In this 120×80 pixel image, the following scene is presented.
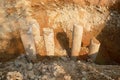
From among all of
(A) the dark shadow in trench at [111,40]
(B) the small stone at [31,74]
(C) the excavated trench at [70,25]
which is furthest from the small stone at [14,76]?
(A) the dark shadow in trench at [111,40]

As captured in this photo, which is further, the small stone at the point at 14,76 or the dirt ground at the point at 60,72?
the dirt ground at the point at 60,72

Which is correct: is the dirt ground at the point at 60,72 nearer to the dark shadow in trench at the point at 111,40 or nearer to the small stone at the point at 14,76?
the small stone at the point at 14,76

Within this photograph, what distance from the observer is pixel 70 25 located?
7.12m

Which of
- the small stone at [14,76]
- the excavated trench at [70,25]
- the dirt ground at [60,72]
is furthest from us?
the excavated trench at [70,25]

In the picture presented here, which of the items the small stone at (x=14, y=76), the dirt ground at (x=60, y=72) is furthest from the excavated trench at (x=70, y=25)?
the small stone at (x=14, y=76)

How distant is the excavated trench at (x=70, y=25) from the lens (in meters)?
6.55

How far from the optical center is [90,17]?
271 inches

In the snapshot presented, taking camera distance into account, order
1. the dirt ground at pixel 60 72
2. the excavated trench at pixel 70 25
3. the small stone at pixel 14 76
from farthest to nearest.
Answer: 1. the excavated trench at pixel 70 25
2. the dirt ground at pixel 60 72
3. the small stone at pixel 14 76

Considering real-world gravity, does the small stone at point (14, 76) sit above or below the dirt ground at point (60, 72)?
above

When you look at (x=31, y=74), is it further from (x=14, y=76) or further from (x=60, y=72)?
(x=60, y=72)

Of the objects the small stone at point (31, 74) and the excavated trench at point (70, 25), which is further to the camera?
the excavated trench at point (70, 25)

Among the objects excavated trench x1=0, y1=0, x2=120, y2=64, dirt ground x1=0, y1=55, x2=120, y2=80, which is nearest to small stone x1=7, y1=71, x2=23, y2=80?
dirt ground x1=0, y1=55, x2=120, y2=80

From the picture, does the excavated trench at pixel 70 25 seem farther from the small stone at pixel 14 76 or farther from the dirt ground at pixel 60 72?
the small stone at pixel 14 76

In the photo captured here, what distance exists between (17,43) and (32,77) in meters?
2.06
